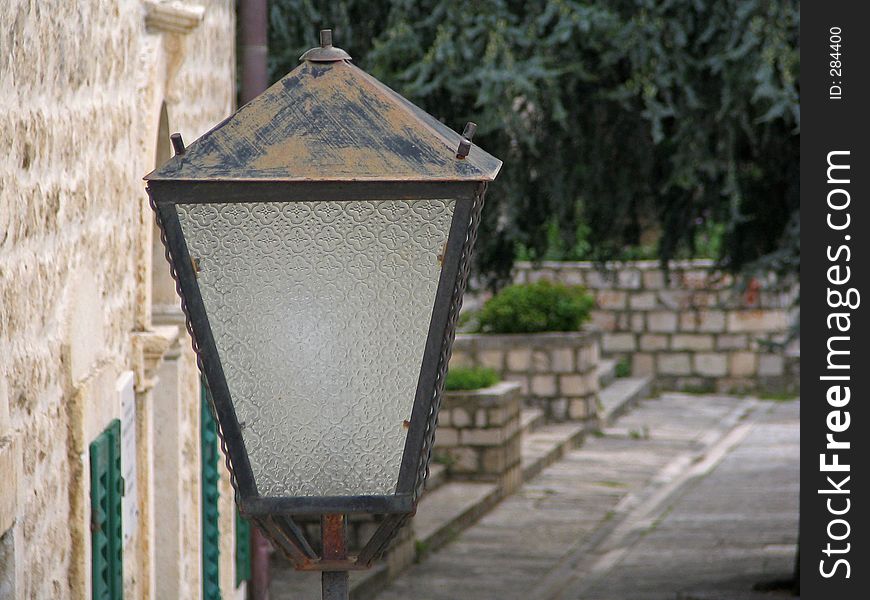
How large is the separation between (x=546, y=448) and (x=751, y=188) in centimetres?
597

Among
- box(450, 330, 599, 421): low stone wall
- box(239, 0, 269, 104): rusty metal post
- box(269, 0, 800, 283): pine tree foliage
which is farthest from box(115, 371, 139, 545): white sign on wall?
box(450, 330, 599, 421): low stone wall

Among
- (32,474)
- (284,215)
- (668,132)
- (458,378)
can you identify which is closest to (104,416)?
(32,474)

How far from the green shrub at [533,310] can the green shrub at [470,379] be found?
276cm

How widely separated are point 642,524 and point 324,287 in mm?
11035

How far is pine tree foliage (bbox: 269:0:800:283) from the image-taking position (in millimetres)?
9172

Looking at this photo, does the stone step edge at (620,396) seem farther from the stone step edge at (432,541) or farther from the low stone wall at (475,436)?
the stone step edge at (432,541)

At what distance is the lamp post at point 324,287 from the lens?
253 cm

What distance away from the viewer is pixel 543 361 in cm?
1733

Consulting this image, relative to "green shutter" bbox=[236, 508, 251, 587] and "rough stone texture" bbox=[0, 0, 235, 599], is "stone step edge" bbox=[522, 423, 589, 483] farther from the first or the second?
"rough stone texture" bbox=[0, 0, 235, 599]

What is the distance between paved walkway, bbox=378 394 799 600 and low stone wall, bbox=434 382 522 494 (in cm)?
42

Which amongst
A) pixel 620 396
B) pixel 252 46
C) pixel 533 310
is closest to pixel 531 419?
pixel 533 310

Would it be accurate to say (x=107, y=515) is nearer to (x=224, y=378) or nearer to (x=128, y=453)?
(x=128, y=453)

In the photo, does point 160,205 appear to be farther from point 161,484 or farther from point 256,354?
point 161,484

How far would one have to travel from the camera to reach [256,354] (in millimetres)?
2584
